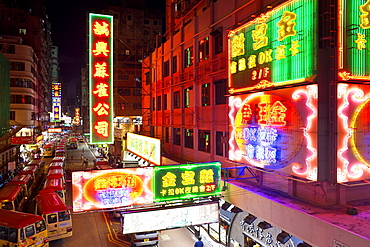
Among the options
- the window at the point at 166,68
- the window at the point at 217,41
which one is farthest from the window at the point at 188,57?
the window at the point at 166,68

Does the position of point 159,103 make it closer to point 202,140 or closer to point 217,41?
point 202,140

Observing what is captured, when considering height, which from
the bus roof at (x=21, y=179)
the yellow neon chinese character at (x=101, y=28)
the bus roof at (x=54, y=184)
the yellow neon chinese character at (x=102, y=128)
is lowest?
the bus roof at (x=54, y=184)

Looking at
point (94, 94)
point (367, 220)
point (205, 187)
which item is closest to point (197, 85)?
point (94, 94)

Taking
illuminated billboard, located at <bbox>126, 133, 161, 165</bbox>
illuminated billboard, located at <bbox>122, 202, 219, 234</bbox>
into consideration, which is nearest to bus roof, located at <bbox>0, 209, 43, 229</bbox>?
illuminated billboard, located at <bbox>126, 133, 161, 165</bbox>

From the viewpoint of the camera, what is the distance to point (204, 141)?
19188 mm

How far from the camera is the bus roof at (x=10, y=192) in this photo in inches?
779

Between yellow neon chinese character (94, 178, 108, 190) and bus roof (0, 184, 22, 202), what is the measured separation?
12963 mm

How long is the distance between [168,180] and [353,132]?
23.8ft

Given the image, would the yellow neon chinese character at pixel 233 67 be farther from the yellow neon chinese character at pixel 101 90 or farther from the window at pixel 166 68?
the window at pixel 166 68

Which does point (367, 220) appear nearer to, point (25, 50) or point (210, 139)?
point (210, 139)

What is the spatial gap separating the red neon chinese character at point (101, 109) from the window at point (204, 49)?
7.81m

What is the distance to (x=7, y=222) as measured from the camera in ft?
51.3

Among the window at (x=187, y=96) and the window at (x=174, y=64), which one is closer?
the window at (x=187, y=96)

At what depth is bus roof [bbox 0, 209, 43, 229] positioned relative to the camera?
1540 cm
